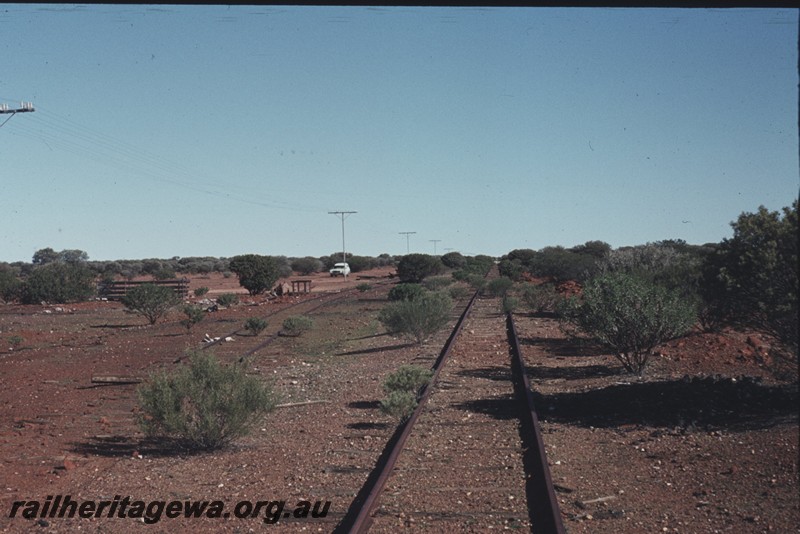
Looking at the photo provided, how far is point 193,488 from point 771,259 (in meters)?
7.99

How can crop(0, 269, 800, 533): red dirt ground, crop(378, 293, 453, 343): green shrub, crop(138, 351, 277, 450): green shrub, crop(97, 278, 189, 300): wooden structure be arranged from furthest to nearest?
crop(97, 278, 189, 300): wooden structure → crop(378, 293, 453, 343): green shrub → crop(138, 351, 277, 450): green shrub → crop(0, 269, 800, 533): red dirt ground

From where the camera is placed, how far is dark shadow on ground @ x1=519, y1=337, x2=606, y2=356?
2092cm

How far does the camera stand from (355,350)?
23.4 metres

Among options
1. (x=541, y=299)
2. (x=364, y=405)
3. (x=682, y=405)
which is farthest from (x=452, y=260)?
(x=682, y=405)

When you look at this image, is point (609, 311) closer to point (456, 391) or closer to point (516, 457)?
point (456, 391)

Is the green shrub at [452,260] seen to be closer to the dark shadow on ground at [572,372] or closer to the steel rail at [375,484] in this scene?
the dark shadow on ground at [572,372]

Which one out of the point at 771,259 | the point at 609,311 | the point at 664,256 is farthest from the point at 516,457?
the point at 664,256

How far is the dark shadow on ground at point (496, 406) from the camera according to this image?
13.0 meters

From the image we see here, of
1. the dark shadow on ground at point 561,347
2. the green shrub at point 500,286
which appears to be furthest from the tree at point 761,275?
the green shrub at point 500,286

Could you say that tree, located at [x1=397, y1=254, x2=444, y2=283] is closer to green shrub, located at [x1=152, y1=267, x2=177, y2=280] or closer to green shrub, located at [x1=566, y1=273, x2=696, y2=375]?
green shrub, located at [x1=152, y1=267, x2=177, y2=280]

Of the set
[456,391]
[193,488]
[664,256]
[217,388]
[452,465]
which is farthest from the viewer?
[664,256]

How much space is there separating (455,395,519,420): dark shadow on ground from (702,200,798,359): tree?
360 cm

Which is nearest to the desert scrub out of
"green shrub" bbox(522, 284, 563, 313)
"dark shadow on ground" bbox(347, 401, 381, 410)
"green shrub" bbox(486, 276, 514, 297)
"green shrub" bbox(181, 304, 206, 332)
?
"dark shadow on ground" bbox(347, 401, 381, 410)

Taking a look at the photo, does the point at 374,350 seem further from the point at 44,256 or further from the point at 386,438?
the point at 44,256
